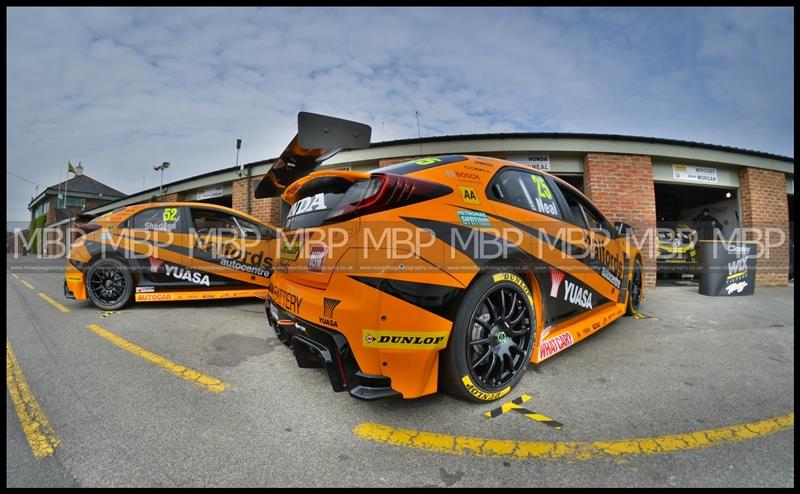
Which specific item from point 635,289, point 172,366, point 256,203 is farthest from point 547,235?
point 256,203

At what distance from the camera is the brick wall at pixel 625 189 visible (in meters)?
6.81

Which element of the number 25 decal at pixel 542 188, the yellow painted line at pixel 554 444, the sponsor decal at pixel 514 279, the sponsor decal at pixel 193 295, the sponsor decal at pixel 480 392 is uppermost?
the number 25 decal at pixel 542 188

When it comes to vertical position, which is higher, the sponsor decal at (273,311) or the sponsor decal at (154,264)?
the sponsor decal at (154,264)

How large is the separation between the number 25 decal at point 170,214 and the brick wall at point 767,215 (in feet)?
39.0

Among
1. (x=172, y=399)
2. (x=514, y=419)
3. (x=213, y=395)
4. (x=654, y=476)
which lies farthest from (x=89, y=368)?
(x=654, y=476)

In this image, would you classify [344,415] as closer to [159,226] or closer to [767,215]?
[159,226]

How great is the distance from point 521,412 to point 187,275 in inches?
191

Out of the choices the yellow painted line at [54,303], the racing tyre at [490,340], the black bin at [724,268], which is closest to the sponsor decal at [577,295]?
the racing tyre at [490,340]

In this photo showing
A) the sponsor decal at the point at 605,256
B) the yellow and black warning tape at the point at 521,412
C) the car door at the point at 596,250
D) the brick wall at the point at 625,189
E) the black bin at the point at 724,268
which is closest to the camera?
the yellow and black warning tape at the point at 521,412

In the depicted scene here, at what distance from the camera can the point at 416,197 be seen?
1.83 m

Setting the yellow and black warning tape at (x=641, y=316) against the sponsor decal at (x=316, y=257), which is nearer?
the sponsor decal at (x=316, y=257)

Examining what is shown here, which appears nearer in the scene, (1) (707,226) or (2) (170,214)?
(2) (170,214)

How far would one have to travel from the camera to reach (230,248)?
5.03 meters

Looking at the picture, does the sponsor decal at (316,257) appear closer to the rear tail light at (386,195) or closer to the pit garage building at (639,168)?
the rear tail light at (386,195)
